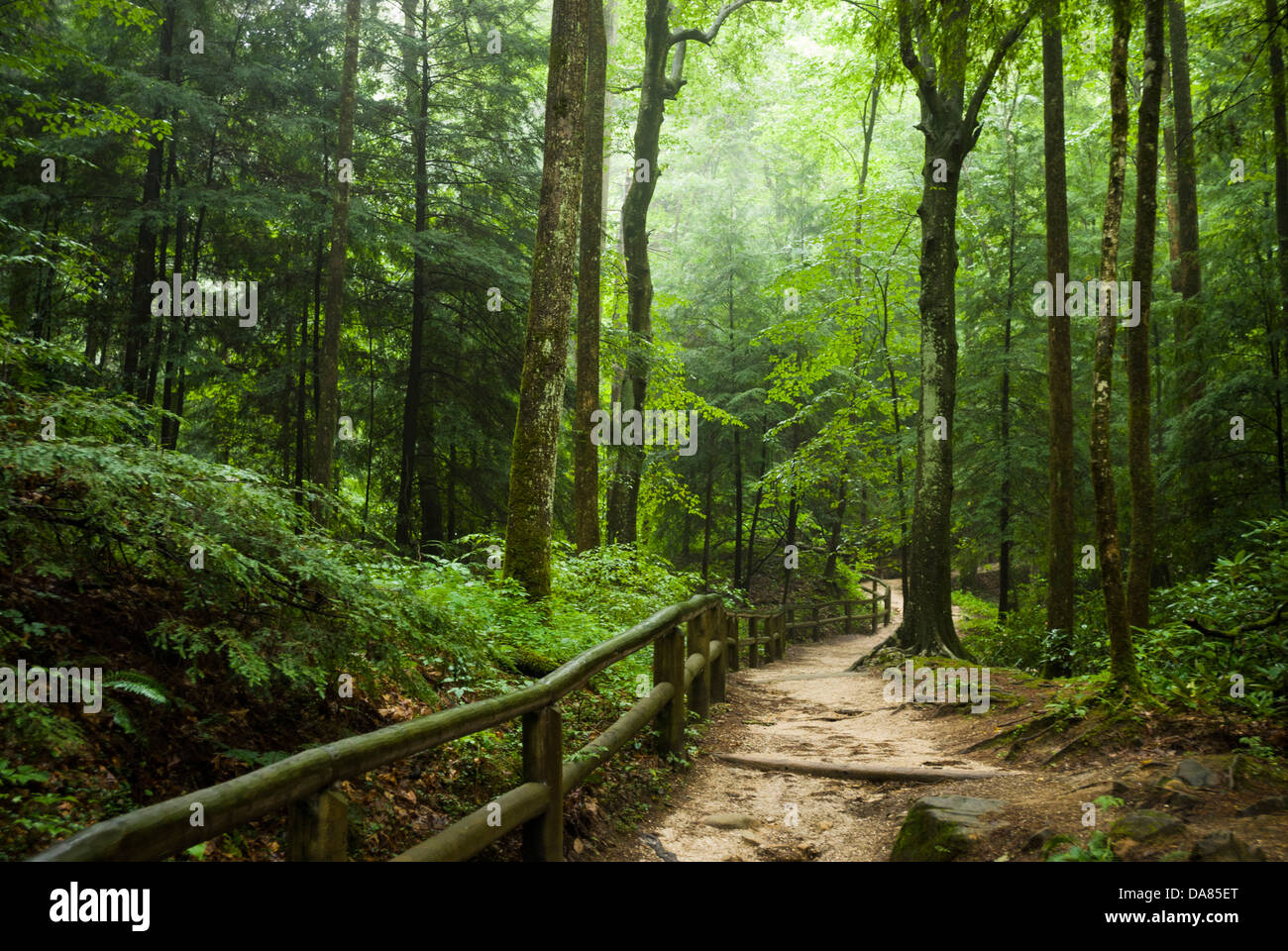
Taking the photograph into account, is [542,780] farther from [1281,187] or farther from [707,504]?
[707,504]

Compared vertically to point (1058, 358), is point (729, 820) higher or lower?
lower

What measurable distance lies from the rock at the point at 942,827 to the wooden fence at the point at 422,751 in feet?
5.82

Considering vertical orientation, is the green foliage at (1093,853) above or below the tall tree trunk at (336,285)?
below

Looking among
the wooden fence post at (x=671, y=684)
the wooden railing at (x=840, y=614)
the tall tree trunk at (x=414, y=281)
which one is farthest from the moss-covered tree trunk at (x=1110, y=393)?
the wooden railing at (x=840, y=614)

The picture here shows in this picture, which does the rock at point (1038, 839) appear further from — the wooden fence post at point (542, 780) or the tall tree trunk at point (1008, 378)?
the tall tree trunk at point (1008, 378)

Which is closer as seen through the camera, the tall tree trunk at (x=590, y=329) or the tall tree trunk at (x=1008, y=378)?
the tall tree trunk at (x=590, y=329)

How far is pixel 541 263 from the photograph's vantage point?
8.73 m

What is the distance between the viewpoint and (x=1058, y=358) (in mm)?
11359

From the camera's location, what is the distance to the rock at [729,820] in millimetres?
5301

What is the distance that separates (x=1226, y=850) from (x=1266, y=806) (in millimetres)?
1003

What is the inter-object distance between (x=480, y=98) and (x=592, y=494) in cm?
1010

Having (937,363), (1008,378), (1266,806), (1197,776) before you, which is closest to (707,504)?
(1008,378)
